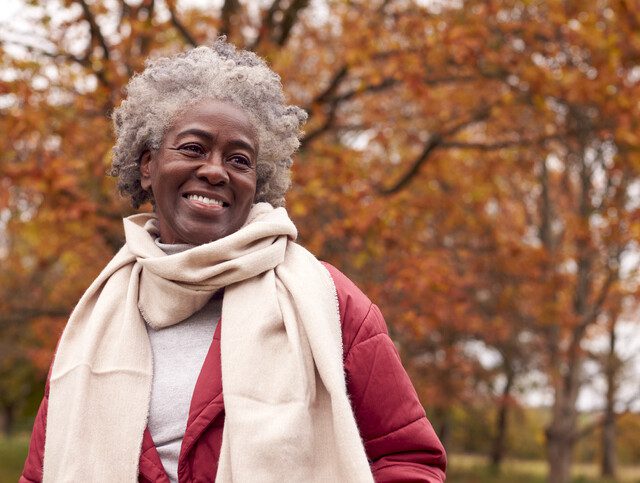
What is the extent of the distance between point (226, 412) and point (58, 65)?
6080mm

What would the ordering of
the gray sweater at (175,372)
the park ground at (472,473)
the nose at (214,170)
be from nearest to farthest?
the gray sweater at (175,372) → the nose at (214,170) → the park ground at (472,473)

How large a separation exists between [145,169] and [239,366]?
0.71m

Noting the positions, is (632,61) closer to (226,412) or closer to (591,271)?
(591,271)

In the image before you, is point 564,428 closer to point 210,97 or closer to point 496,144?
point 496,144

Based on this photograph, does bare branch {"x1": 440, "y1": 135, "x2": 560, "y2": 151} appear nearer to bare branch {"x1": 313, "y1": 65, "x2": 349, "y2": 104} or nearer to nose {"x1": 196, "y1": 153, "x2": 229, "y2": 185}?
bare branch {"x1": 313, "y1": 65, "x2": 349, "y2": 104}

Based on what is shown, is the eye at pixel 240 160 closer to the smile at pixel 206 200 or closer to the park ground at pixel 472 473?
the smile at pixel 206 200

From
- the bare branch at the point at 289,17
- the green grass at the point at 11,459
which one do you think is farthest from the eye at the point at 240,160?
the green grass at the point at 11,459

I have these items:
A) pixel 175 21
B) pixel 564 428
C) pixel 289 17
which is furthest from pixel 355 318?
pixel 564 428

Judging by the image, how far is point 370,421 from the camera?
6.47 ft

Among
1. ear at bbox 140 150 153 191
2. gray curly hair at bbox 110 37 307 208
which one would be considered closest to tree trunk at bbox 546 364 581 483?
gray curly hair at bbox 110 37 307 208

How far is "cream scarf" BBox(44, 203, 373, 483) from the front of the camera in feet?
6.14

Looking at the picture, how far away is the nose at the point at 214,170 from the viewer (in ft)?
7.00

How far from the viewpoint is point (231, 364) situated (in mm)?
1938

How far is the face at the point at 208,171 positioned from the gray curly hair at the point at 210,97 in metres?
0.04
